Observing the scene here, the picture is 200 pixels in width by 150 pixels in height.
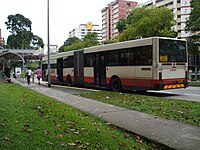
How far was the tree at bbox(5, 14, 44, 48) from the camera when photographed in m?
78.1

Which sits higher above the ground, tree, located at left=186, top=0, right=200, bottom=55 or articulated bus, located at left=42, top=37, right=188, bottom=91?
tree, located at left=186, top=0, right=200, bottom=55

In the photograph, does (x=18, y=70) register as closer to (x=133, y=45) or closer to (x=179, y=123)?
(x=133, y=45)

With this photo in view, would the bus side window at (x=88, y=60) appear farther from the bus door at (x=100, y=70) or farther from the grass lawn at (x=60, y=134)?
the grass lawn at (x=60, y=134)

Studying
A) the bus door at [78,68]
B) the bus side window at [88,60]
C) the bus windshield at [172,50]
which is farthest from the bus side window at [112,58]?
the bus door at [78,68]

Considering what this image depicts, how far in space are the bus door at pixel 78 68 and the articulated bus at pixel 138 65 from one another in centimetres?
18

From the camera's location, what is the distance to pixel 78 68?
19.9 m

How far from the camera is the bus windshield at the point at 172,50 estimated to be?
1267 centimetres

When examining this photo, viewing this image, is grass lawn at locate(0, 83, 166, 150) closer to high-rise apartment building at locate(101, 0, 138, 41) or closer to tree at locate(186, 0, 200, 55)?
tree at locate(186, 0, 200, 55)

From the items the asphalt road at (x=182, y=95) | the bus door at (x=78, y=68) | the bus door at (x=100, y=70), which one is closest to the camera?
the asphalt road at (x=182, y=95)

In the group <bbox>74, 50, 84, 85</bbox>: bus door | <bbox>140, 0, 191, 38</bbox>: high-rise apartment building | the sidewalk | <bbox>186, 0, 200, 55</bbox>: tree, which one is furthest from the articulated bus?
<bbox>140, 0, 191, 38</bbox>: high-rise apartment building

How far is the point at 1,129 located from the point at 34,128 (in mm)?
667

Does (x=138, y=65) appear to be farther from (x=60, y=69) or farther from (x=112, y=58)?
(x=60, y=69)

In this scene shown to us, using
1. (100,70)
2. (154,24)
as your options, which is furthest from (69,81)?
(154,24)

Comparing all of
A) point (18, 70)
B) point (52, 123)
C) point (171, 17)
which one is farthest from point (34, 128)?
point (18, 70)
